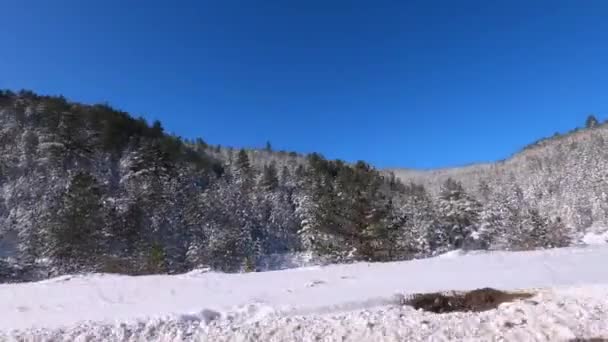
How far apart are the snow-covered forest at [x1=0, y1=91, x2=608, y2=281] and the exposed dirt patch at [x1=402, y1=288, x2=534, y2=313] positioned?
499 inches

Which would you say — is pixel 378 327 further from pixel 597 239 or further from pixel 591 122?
pixel 591 122

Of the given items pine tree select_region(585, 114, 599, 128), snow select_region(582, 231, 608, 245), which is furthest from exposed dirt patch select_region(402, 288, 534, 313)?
pine tree select_region(585, 114, 599, 128)

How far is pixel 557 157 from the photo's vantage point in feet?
418

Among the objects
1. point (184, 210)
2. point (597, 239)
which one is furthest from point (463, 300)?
point (184, 210)

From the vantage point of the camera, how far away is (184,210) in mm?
46469

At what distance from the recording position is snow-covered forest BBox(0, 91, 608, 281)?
2447cm

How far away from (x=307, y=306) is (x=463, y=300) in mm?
3440

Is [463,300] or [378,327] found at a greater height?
[463,300]

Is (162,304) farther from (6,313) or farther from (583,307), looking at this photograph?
(583,307)

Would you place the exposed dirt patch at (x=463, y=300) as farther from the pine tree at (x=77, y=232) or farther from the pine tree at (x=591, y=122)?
→ the pine tree at (x=591, y=122)

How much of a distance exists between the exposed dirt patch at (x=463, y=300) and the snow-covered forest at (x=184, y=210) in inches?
499

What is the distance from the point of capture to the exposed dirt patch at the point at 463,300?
29.6ft

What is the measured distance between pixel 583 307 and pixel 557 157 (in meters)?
138

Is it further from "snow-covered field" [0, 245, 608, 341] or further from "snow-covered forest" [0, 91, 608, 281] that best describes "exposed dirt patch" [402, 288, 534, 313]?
"snow-covered forest" [0, 91, 608, 281]
